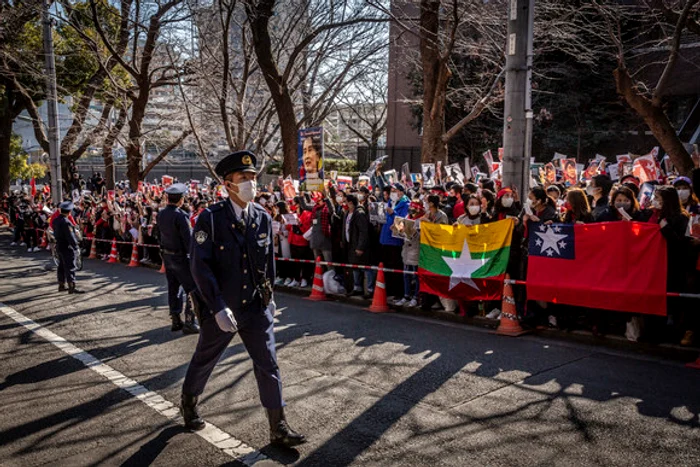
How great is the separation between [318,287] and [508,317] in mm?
4135

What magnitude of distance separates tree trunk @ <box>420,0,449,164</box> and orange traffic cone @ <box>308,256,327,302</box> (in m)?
6.05

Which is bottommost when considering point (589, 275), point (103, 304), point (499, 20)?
point (103, 304)

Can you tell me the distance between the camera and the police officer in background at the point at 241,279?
183 inches

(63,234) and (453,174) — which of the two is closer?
(63,234)

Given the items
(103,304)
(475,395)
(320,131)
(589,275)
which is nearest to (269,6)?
(320,131)

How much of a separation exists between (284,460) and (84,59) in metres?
27.7

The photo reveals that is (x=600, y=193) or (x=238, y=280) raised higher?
(x=600, y=193)

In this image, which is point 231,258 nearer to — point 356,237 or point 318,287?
point 356,237

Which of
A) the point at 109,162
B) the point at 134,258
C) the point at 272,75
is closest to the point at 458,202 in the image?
the point at 272,75

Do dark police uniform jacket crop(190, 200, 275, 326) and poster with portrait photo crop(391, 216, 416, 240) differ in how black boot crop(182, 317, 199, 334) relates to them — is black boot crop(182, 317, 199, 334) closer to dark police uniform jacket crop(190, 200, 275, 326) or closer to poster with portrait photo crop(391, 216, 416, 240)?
poster with portrait photo crop(391, 216, 416, 240)

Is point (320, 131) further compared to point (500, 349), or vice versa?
point (320, 131)

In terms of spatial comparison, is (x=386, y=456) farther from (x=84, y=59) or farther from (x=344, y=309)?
(x=84, y=59)

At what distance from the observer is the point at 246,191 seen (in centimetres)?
480

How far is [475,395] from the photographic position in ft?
18.9
